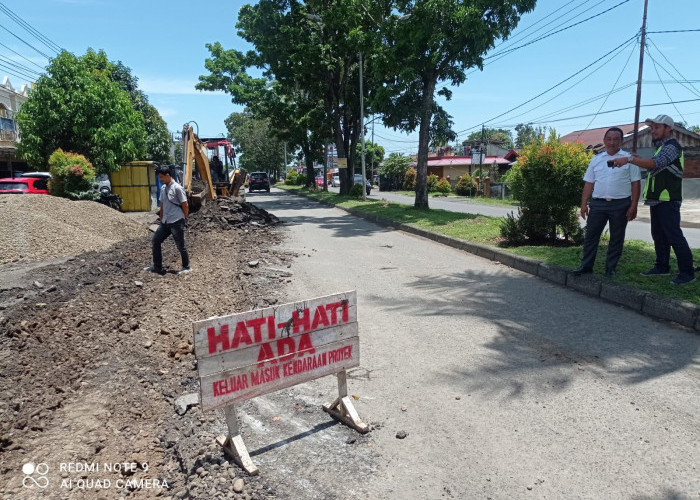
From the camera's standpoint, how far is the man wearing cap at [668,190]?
5.89 metres

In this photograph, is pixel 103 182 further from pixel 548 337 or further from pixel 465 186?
pixel 465 186

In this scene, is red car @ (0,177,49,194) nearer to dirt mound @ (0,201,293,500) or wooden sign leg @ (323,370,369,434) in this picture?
dirt mound @ (0,201,293,500)

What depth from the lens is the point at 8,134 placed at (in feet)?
97.3

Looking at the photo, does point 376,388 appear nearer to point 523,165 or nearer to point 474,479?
point 474,479

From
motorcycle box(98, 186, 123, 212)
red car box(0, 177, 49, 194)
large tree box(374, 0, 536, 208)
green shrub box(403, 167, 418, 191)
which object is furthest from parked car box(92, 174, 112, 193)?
green shrub box(403, 167, 418, 191)

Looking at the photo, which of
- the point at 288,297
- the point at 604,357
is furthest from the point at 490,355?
the point at 288,297

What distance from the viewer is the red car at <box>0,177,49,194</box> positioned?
55.1 feet

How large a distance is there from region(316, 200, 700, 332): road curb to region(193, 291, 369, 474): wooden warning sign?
374 cm

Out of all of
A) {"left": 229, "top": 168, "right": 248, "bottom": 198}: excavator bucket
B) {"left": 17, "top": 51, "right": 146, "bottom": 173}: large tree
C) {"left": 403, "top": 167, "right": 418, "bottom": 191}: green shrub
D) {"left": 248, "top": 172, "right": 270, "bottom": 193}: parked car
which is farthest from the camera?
{"left": 403, "top": 167, "right": 418, "bottom": 191}: green shrub

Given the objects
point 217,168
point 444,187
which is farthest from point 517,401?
point 444,187

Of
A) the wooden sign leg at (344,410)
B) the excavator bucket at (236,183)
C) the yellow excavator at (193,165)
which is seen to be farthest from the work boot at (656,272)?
the excavator bucket at (236,183)

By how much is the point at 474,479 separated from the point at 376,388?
4.17 feet

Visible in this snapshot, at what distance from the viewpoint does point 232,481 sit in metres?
2.77

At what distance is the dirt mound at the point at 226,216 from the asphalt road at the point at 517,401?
7326mm
